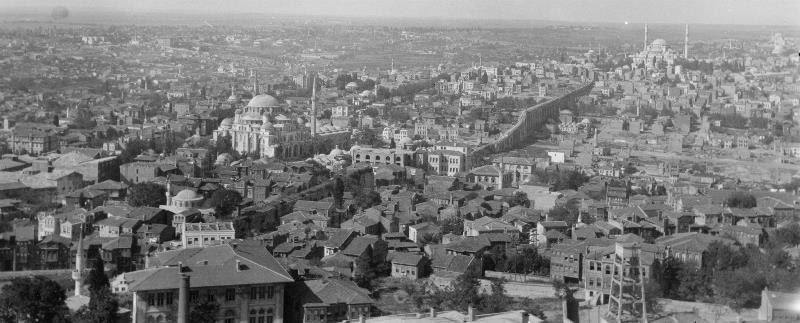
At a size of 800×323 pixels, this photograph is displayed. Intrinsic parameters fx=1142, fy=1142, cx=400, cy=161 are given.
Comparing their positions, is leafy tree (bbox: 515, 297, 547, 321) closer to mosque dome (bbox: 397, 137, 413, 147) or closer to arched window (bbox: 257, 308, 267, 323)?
arched window (bbox: 257, 308, 267, 323)

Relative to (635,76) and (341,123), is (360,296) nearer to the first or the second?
(341,123)

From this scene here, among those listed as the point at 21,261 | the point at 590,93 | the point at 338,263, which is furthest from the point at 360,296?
the point at 590,93

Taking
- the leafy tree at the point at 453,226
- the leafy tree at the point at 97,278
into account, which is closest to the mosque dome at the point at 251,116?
the leafy tree at the point at 453,226

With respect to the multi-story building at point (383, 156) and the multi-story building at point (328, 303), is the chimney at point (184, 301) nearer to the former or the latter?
the multi-story building at point (328, 303)

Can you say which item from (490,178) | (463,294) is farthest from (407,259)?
(490,178)

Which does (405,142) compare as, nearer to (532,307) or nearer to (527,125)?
(527,125)

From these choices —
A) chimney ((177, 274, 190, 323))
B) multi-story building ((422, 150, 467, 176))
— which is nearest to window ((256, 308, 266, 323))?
chimney ((177, 274, 190, 323))

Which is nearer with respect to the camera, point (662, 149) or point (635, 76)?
point (662, 149)
